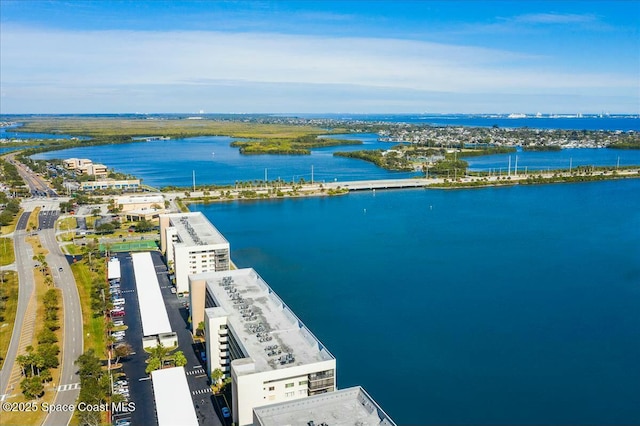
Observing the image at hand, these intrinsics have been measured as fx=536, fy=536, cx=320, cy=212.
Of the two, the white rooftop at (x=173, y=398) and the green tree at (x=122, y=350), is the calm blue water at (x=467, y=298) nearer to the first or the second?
the white rooftop at (x=173, y=398)

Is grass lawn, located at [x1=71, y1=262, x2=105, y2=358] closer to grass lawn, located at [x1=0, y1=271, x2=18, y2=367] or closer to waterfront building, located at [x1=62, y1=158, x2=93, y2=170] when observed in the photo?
grass lawn, located at [x1=0, y1=271, x2=18, y2=367]

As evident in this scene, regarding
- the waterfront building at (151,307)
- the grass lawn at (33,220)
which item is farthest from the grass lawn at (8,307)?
the grass lawn at (33,220)

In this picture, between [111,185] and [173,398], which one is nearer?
[173,398]

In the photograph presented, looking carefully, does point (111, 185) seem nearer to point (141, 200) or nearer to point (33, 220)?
point (141, 200)

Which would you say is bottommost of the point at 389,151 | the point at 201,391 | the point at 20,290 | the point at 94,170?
the point at 201,391

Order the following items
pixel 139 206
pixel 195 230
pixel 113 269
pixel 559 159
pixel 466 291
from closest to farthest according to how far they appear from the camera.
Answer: pixel 466 291
pixel 113 269
pixel 195 230
pixel 139 206
pixel 559 159

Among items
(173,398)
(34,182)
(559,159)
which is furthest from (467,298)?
(559,159)
